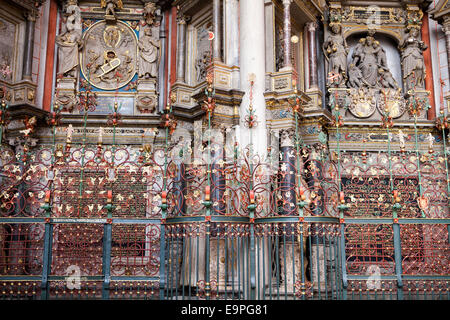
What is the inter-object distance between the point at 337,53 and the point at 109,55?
668cm

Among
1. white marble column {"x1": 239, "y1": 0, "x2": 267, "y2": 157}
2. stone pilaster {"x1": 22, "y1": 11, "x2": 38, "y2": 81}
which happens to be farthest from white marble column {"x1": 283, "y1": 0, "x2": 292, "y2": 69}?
stone pilaster {"x1": 22, "y1": 11, "x2": 38, "y2": 81}

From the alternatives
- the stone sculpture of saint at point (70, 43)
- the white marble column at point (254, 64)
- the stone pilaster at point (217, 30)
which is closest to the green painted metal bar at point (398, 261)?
the white marble column at point (254, 64)

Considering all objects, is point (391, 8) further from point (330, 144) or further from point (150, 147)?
point (150, 147)

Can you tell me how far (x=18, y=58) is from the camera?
12.9 meters

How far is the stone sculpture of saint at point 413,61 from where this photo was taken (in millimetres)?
13570

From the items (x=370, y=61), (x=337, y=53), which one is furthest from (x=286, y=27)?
(x=370, y=61)

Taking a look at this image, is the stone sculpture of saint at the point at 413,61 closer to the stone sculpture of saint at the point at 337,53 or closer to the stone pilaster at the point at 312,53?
the stone sculpture of saint at the point at 337,53

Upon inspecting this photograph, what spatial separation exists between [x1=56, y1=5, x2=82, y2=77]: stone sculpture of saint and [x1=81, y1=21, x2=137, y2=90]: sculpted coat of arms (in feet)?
0.99

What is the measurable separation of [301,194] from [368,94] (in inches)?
311

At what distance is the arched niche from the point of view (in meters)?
14.4

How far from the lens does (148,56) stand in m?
13.5

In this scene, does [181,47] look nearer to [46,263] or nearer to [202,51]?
[202,51]

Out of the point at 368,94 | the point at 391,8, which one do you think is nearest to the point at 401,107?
the point at 368,94
